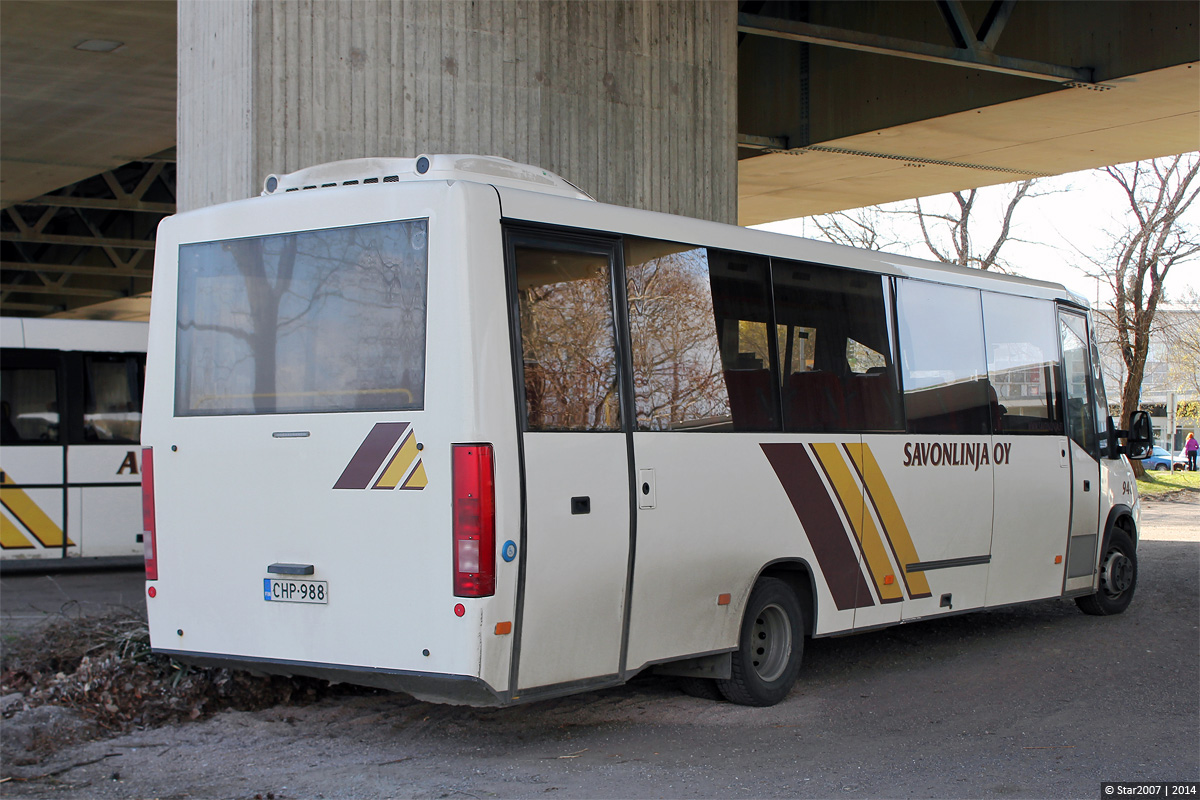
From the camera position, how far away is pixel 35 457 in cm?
1381

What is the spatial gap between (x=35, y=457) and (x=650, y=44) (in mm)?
8680

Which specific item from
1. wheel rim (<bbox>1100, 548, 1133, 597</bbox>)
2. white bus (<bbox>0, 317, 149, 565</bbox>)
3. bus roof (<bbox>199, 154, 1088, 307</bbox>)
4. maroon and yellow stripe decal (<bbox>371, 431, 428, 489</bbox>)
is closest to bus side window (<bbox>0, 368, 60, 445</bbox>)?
white bus (<bbox>0, 317, 149, 565</bbox>)

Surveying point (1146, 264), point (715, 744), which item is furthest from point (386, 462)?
point (1146, 264)

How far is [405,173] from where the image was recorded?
6.80 metres

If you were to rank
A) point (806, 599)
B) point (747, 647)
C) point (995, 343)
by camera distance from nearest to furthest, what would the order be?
point (747, 647) → point (806, 599) → point (995, 343)

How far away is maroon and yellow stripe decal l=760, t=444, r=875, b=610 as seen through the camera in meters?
Result: 7.54

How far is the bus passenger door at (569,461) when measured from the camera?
233 inches

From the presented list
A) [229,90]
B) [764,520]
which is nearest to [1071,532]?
[764,520]

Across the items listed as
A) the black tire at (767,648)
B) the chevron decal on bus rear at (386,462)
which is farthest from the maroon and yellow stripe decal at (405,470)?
the black tire at (767,648)

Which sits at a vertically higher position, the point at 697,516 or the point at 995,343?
the point at 995,343

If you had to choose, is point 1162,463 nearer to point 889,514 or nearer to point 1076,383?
point 1076,383

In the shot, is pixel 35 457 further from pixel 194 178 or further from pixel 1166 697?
pixel 1166 697

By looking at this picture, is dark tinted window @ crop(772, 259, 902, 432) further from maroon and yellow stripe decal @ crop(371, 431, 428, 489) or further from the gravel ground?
maroon and yellow stripe decal @ crop(371, 431, 428, 489)

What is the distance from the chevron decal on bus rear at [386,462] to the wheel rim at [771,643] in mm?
2702
